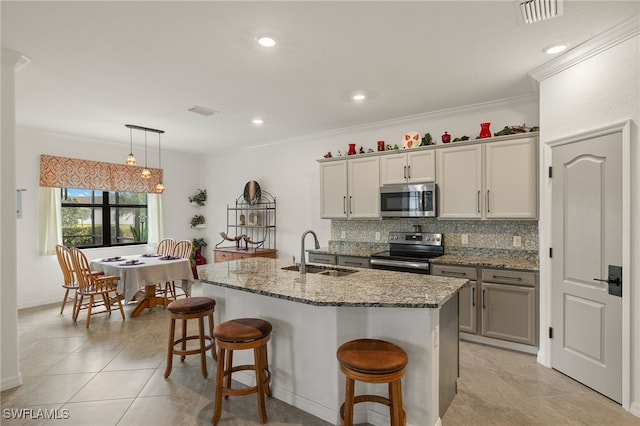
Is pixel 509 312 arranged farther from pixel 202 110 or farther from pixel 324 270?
pixel 202 110

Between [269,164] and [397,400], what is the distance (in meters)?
5.07

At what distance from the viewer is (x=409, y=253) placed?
4.46m

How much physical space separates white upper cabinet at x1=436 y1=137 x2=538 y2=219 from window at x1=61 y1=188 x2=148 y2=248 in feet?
18.7

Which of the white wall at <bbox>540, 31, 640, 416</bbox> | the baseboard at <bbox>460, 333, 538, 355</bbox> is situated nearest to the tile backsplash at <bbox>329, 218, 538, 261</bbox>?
the white wall at <bbox>540, 31, 640, 416</bbox>

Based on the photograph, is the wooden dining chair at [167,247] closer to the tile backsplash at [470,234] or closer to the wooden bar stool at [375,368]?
the tile backsplash at [470,234]

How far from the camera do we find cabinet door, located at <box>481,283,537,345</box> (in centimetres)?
332

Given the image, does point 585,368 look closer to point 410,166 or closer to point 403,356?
point 403,356

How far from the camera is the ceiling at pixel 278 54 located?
7.25 ft

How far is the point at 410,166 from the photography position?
14.1ft

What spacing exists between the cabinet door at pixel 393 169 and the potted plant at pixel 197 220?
456cm

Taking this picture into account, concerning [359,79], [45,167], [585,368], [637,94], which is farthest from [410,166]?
[45,167]

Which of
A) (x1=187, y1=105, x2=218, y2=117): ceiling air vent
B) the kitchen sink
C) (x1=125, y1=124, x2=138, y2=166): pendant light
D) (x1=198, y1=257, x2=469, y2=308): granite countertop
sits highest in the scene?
(x1=187, y1=105, x2=218, y2=117): ceiling air vent

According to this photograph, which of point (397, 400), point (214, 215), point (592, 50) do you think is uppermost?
point (592, 50)

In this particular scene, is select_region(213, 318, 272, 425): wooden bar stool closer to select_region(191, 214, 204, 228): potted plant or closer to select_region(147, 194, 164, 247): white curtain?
select_region(147, 194, 164, 247): white curtain
